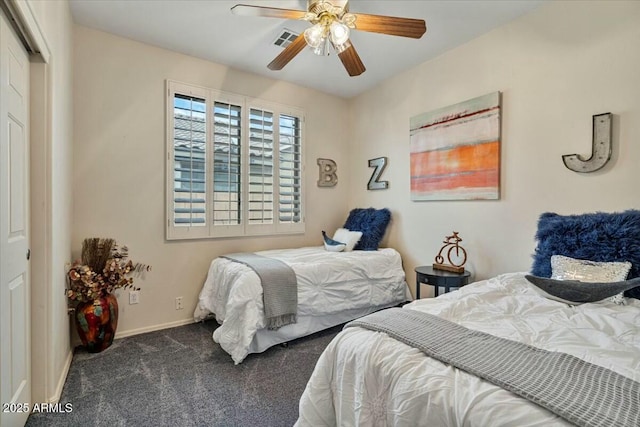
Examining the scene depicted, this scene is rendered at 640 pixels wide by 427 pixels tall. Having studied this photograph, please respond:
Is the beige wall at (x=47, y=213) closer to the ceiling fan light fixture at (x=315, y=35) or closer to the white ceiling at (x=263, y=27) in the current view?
the white ceiling at (x=263, y=27)

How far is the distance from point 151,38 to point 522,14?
10.3 ft

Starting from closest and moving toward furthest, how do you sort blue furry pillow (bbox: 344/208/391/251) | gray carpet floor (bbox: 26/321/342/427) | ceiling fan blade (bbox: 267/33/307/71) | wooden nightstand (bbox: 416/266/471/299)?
gray carpet floor (bbox: 26/321/342/427) → ceiling fan blade (bbox: 267/33/307/71) → wooden nightstand (bbox: 416/266/471/299) → blue furry pillow (bbox: 344/208/391/251)

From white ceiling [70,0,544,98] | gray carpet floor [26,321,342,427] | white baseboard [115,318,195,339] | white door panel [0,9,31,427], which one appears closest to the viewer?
white door panel [0,9,31,427]

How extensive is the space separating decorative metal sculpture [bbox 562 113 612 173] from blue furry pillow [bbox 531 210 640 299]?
33 cm

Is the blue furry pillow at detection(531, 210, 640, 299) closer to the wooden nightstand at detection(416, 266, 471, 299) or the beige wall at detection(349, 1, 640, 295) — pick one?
the beige wall at detection(349, 1, 640, 295)

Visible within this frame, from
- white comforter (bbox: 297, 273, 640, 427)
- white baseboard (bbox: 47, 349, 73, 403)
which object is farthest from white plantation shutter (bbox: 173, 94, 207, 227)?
white comforter (bbox: 297, 273, 640, 427)

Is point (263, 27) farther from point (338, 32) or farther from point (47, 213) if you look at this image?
point (47, 213)

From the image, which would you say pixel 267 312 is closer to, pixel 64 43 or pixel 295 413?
pixel 295 413

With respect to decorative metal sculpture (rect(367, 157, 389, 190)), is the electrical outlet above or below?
below

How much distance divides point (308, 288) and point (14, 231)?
73.9 inches

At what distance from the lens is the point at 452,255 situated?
3035 millimetres

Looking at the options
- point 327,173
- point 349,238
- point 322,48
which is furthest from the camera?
point 327,173

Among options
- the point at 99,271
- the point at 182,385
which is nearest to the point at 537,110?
the point at 182,385

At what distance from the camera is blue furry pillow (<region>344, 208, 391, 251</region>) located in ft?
11.7
